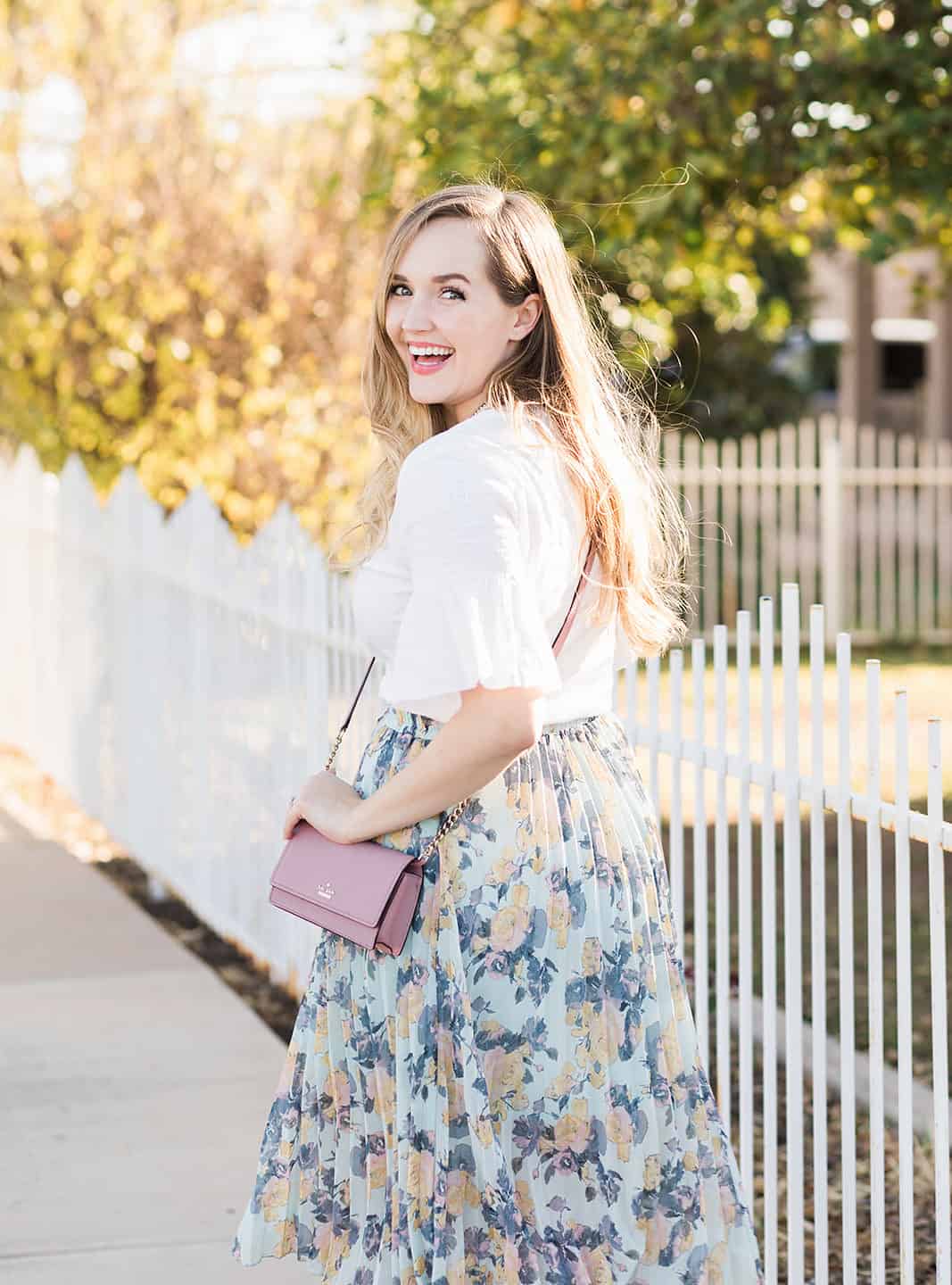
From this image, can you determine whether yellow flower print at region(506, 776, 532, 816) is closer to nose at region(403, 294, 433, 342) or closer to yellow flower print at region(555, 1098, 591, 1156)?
yellow flower print at region(555, 1098, 591, 1156)

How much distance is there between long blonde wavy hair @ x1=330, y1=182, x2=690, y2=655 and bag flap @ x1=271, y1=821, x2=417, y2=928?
1.45 feet

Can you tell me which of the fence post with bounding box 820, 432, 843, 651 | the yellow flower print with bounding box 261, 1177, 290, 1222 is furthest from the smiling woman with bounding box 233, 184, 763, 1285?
the fence post with bounding box 820, 432, 843, 651

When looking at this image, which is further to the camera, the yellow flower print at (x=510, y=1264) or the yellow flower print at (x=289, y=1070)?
the yellow flower print at (x=289, y=1070)

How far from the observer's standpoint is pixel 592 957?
8.47ft

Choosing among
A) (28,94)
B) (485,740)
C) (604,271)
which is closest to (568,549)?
(485,740)

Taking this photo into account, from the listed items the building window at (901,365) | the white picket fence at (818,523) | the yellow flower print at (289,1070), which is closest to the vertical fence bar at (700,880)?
the yellow flower print at (289,1070)

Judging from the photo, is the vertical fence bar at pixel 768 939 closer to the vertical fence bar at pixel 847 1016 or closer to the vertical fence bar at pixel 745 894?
the vertical fence bar at pixel 745 894

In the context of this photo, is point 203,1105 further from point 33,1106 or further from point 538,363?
point 538,363

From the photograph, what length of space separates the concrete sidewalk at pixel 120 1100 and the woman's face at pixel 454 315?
1.88 m

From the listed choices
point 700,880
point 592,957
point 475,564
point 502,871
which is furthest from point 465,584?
point 700,880

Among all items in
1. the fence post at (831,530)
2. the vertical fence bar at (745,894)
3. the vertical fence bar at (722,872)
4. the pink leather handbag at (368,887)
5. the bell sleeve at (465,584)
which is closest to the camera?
the bell sleeve at (465,584)

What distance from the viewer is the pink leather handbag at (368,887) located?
253cm

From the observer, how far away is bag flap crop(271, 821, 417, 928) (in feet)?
8.33

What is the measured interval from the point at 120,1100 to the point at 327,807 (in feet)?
6.84
